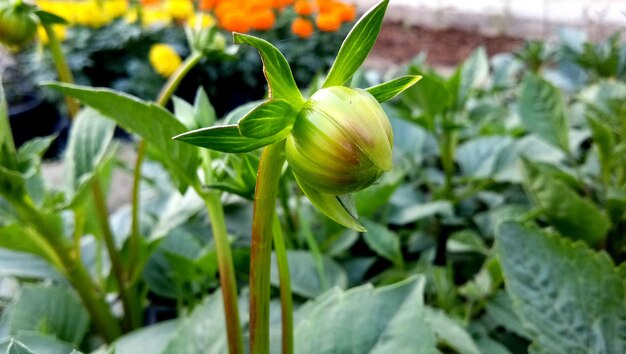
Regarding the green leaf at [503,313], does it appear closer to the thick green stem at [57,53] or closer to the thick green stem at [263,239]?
the thick green stem at [263,239]

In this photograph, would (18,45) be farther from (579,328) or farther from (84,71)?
(84,71)

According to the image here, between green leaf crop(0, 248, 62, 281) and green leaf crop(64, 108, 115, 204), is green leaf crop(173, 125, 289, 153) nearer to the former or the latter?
green leaf crop(64, 108, 115, 204)

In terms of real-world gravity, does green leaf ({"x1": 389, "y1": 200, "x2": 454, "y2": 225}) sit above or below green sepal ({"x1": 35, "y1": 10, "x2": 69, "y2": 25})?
below

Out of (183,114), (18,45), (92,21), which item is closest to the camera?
(183,114)

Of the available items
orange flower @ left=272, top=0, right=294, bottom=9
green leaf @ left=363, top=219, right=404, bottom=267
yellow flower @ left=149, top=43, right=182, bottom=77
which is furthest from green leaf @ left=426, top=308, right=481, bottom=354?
yellow flower @ left=149, top=43, right=182, bottom=77

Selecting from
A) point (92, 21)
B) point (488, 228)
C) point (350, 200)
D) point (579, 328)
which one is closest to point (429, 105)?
point (488, 228)
